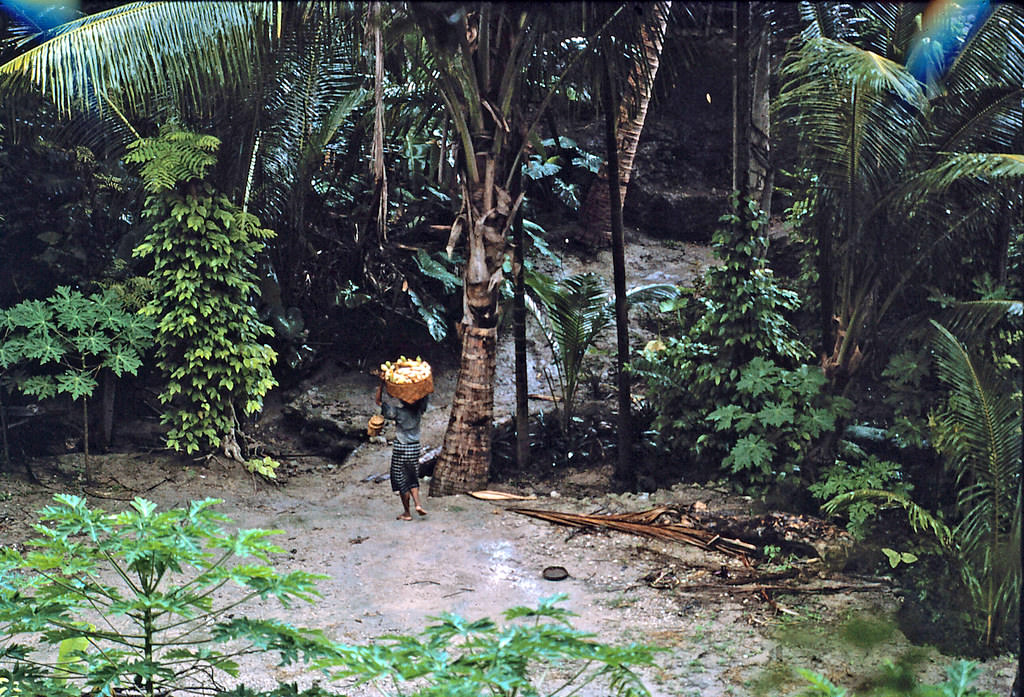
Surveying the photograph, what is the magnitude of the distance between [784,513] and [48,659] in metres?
3.73

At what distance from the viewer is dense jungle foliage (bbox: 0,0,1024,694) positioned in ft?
13.2

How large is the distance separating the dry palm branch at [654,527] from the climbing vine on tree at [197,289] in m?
2.18

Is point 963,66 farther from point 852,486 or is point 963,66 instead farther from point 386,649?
point 386,649

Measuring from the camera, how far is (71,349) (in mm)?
5656

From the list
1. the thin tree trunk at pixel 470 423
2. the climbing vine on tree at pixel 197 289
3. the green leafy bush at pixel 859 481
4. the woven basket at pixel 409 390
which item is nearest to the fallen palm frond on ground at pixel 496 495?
the thin tree trunk at pixel 470 423

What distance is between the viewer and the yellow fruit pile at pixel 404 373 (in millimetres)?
5199

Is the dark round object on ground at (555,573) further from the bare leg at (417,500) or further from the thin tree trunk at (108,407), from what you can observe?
the thin tree trunk at (108,407)

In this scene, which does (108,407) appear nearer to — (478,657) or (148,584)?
(148,584)

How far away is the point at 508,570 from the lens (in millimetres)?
4742

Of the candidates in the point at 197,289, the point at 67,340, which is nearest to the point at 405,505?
the point at 197,289

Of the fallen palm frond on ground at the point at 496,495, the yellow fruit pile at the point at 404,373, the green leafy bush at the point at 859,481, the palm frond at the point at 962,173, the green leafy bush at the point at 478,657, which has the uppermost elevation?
the palm frond at the point at 962,173

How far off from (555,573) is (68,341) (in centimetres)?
336

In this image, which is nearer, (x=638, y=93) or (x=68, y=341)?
(x=68, y=341)

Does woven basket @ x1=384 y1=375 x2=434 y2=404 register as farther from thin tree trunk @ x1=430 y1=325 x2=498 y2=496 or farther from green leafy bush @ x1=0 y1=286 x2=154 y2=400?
green leafy bush @ x1=0 y1=286 x2=154 y2=400
